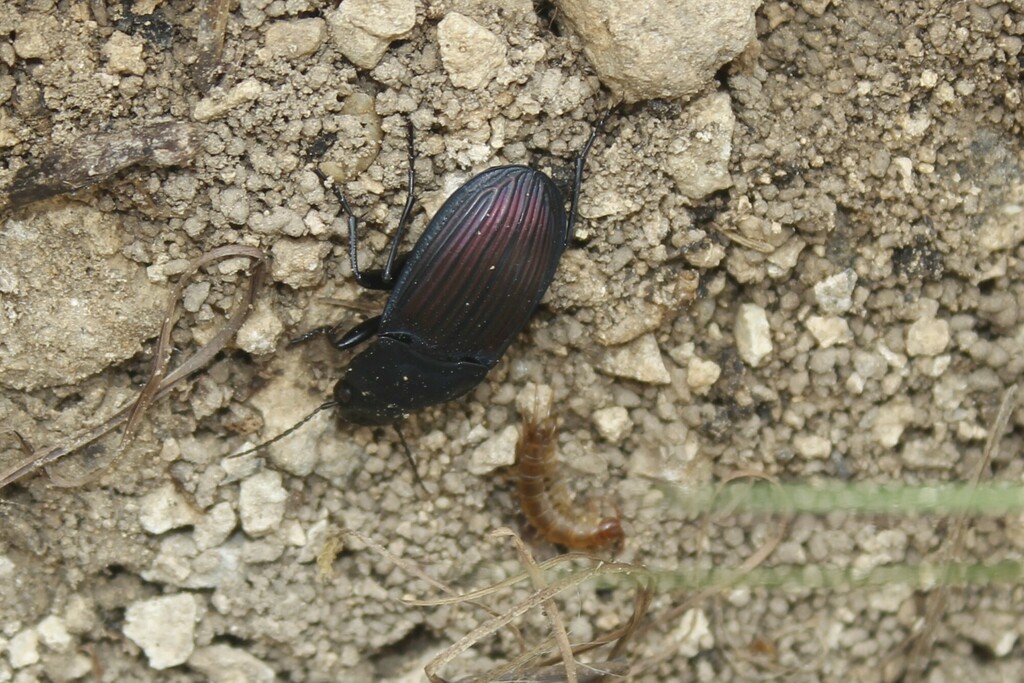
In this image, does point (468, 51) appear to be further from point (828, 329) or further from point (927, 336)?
point (927, 336)

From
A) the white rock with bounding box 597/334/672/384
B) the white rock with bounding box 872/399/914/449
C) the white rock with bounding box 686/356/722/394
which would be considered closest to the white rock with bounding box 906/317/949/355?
the white rock with bounding box 872/399/914/449

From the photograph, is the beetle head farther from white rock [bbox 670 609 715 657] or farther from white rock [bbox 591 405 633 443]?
white rock [bbox 670 609 715 657]

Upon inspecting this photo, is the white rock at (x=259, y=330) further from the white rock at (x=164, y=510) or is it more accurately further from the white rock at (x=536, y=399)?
the white rock at (x=536, y=399)

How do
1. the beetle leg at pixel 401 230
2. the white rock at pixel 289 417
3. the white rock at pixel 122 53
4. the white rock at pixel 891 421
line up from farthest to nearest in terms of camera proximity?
the white rock at pixel 891 421, the white rock at pixel 289 417, the beetle leg at pixel 401 230, the white rock at pixel 122 53

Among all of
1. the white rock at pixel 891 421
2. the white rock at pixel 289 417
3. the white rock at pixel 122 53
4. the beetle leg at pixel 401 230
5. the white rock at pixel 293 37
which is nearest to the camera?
the white rock at pixel 122 53

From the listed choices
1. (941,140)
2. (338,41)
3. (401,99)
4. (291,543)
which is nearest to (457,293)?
(401,99)

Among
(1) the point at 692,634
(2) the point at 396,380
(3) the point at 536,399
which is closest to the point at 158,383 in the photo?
(2) the point at 396,380

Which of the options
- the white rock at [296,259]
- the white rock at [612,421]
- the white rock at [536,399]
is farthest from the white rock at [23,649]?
the white rock at [612,421]
